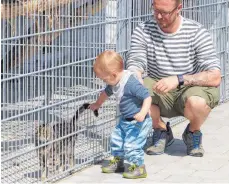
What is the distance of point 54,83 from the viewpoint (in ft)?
21.8

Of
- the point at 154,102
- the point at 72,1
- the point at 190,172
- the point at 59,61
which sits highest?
the point at 72,1

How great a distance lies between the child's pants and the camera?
683cm

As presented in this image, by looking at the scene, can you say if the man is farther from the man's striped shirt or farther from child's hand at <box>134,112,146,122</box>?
child's hand at <box>134,112,146,122</box>

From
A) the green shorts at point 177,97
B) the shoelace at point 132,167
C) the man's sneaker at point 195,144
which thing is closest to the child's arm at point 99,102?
the shoelace at point 132,167

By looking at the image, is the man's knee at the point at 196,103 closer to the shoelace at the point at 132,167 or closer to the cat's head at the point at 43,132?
the shoelace at the point at 132,167

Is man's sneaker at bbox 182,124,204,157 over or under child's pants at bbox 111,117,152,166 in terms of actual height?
under

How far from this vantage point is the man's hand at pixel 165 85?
7.06 metres

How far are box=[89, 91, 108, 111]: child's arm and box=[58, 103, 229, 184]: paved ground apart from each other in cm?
52

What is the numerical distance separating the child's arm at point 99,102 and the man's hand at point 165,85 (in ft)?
1.42

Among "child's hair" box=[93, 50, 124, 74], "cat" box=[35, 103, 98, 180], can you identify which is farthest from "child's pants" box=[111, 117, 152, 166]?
"child's hair" box=[93, 50, 124, 74]

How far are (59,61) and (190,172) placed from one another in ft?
4.60

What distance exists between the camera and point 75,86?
7070 millimetres

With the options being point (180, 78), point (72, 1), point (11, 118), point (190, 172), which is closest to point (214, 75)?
point (180, 78)

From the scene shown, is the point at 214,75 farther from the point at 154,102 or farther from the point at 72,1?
the point at 72,1
